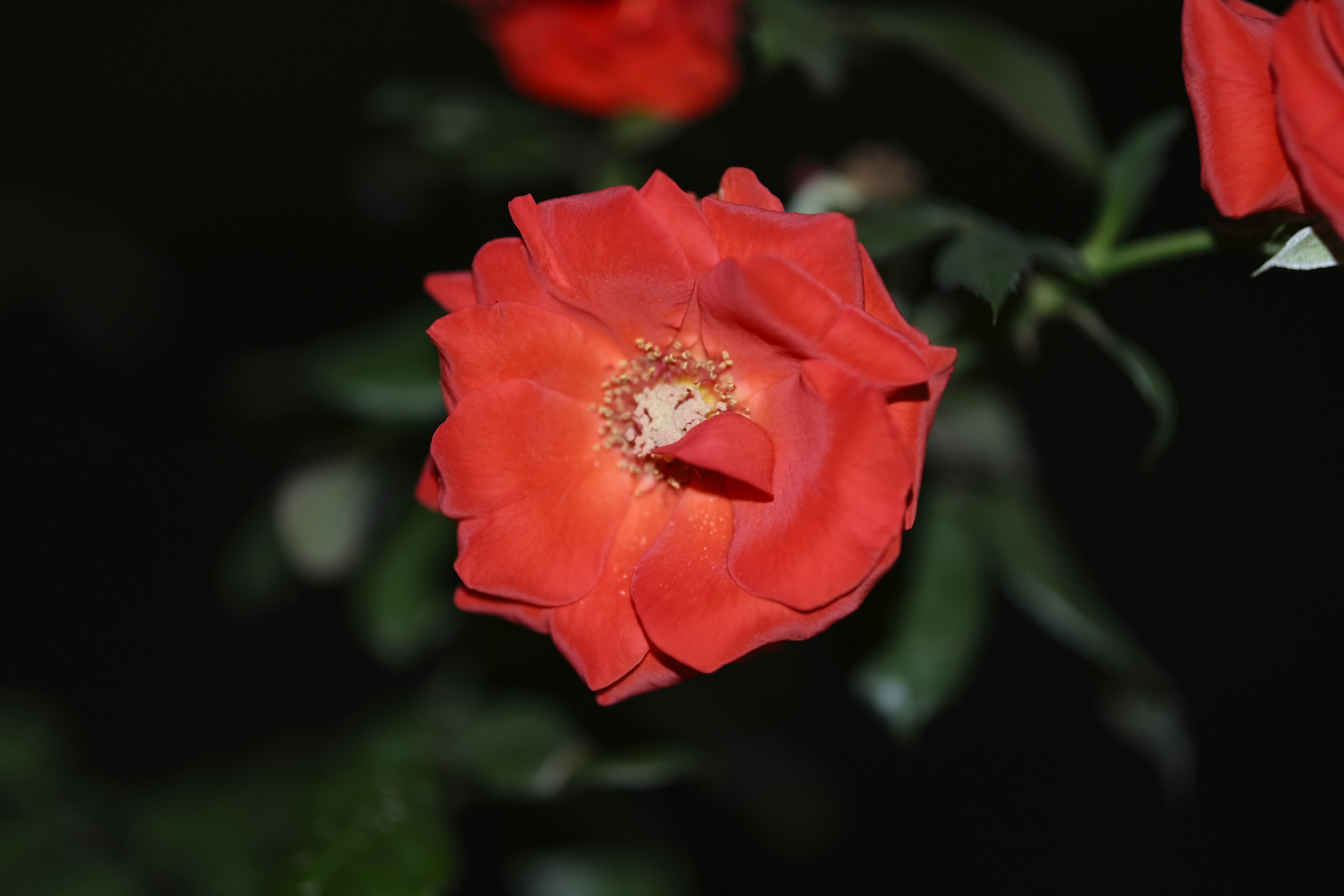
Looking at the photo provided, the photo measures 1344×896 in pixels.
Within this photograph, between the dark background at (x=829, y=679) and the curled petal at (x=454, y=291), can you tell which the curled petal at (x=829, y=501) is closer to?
the curled petal at (x=454, y=291)

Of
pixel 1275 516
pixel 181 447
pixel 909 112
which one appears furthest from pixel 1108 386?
pixel 181 447

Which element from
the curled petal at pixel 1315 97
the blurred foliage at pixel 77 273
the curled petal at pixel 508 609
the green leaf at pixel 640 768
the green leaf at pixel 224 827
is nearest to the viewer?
the curled petal at pixel 1315 97

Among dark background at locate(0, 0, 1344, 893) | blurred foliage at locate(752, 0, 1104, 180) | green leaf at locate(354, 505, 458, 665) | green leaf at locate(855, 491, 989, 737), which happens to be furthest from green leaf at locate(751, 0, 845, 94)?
dark background at locate(0, 0, 1344, 893)

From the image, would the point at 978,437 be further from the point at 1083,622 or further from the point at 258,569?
the point at 258,569

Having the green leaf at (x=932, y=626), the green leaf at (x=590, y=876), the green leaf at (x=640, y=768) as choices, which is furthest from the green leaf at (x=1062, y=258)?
the green leaf at (x=590, y=876)

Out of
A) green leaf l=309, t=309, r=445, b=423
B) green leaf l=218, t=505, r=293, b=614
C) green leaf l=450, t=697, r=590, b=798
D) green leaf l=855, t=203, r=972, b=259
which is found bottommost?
green leaf l=218, t=505, r=293, b=614

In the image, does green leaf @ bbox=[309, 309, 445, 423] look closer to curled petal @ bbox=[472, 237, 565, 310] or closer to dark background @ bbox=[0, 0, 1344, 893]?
curled petal @ bbox=[472, 237, 565, 310]
